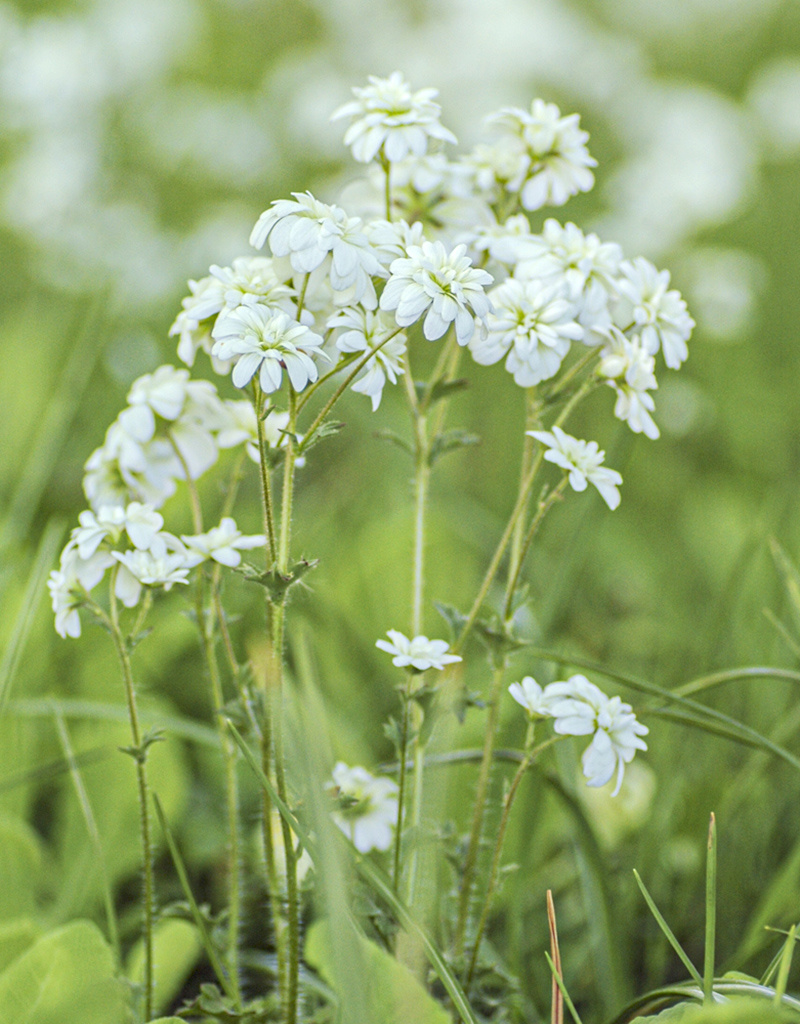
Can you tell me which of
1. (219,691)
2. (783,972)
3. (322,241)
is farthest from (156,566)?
(783,972)

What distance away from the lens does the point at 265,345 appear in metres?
0.63

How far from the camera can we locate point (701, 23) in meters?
4.52

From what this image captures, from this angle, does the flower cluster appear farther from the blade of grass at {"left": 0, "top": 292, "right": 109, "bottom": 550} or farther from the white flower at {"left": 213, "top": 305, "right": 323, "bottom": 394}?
the blade of grass at {"left": 0, "top": 292, "right": 109, "bottom": 550}

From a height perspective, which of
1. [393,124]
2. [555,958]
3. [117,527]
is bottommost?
[555,958]

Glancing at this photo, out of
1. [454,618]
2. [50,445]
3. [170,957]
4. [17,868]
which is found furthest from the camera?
[50,445]

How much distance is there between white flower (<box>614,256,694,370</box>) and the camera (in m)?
0.76

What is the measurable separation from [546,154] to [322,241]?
326 millimetres

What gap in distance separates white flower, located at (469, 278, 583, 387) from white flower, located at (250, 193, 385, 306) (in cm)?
11

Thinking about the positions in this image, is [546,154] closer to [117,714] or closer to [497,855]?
[497,855]

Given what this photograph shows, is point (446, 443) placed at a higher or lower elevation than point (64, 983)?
higher

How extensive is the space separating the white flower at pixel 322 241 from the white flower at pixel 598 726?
322mm

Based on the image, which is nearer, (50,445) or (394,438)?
(394,438)

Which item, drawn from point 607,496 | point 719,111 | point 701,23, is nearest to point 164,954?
point 607,496

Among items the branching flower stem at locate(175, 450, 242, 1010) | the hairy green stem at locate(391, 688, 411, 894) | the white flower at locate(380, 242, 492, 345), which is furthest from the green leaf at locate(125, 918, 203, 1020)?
the white flower at locate(380, 242, 492, 345)
